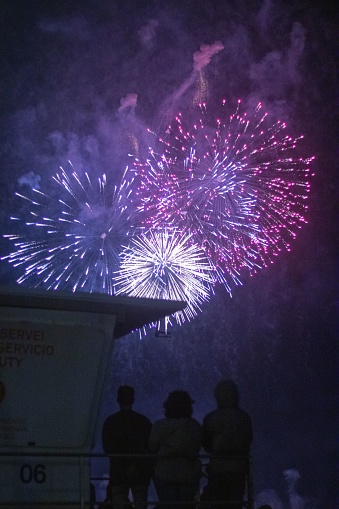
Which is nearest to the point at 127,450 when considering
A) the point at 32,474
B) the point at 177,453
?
the point at 177,453

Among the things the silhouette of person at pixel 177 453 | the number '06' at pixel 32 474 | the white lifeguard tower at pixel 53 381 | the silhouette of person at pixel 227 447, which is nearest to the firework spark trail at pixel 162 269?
the white lifeguard tower at pixel 53 381

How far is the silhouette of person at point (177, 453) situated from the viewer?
10.6 meters

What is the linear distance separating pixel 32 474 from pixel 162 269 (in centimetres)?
1447

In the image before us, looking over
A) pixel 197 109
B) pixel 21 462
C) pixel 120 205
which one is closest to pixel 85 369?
pixel 21 462

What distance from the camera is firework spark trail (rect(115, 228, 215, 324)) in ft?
81.3

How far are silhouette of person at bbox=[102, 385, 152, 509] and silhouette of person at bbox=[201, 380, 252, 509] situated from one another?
2.63 feet

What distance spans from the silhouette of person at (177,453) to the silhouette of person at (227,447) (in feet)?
0.61

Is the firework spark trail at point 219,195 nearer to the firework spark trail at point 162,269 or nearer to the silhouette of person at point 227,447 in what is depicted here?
the firework spark trail at point 162,269

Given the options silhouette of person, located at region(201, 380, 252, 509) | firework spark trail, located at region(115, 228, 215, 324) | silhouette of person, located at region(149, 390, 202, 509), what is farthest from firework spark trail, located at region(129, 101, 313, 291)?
silhouette of person, located at region(149, 390, 202, 509)

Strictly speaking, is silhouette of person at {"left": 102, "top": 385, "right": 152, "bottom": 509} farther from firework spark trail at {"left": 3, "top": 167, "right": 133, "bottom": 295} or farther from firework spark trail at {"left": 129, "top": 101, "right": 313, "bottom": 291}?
firework spark trail at {"left": 129, "top": 101, "right": 313, "bottom": 291}

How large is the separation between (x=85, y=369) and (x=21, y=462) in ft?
4.54

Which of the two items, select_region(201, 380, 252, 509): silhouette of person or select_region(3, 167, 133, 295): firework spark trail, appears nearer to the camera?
select_region(201, 380, 252, 509): silhouette of person

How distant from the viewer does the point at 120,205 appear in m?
31.3

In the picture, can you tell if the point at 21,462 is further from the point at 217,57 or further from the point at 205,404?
the point at 217,57
